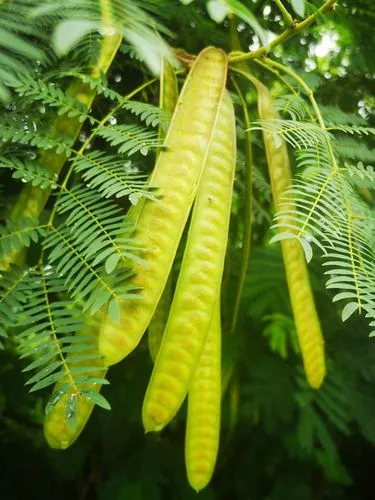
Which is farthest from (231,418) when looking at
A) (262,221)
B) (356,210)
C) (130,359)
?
(356,210)

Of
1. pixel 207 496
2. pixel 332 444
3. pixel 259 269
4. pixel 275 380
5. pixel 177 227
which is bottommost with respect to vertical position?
pixel 207 496

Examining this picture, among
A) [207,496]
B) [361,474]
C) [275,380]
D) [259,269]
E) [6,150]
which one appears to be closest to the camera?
[6,150]

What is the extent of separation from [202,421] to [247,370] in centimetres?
79

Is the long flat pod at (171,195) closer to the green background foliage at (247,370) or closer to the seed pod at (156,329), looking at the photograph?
the green background foliage at (247,370)

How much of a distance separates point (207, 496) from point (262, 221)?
854 mm

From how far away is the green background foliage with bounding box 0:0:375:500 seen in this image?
4.31 feet

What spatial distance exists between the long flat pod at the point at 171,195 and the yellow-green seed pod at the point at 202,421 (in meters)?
0.17

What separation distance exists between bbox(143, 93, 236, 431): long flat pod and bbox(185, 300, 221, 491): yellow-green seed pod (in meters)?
0.11

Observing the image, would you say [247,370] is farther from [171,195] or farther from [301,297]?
[171,195]

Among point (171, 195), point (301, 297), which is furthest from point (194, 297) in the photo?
point (301, 297)

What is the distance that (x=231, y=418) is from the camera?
1634 millimetres

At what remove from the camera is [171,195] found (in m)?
0.94

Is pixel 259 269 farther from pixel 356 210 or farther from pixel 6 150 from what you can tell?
pixel 6 150

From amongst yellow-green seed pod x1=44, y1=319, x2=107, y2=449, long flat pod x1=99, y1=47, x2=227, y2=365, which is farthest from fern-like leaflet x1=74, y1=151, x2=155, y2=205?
yellow-green seed pod x1=44, y1=319, x2=107, y2=449
